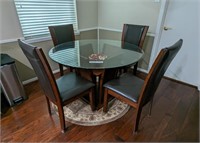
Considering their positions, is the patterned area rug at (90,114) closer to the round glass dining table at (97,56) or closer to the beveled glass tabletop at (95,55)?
the round glass dining table at (97,56)

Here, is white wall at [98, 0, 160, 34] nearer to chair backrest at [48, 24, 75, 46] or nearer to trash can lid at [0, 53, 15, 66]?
chair backrest at [48, 24, 75, 46]

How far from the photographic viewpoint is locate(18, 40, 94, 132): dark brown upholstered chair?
1.07 metres

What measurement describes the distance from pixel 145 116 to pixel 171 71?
4.26 ft

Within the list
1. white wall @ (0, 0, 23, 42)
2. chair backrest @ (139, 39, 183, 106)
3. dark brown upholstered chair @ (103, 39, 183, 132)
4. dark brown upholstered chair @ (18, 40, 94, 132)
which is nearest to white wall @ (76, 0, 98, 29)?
white wall @ (0, 0, 23, 42)

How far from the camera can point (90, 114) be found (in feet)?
5.66

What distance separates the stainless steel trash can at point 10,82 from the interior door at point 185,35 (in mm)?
2437

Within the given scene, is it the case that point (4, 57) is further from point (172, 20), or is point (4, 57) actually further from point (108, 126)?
point (172, 20)

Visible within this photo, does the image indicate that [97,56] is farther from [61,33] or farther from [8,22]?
[8,22]

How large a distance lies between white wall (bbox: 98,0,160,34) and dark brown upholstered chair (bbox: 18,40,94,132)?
1733 millimetres

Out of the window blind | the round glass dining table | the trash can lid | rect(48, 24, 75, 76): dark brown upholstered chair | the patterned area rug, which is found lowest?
the patterned area rug

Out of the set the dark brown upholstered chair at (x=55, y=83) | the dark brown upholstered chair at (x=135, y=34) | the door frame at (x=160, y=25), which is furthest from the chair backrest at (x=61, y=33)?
the door frame at (x=160, y=25)

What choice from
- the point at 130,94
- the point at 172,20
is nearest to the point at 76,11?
the point at 172,20

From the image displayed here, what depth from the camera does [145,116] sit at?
1730mm

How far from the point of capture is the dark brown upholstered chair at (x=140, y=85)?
1.06 metres
